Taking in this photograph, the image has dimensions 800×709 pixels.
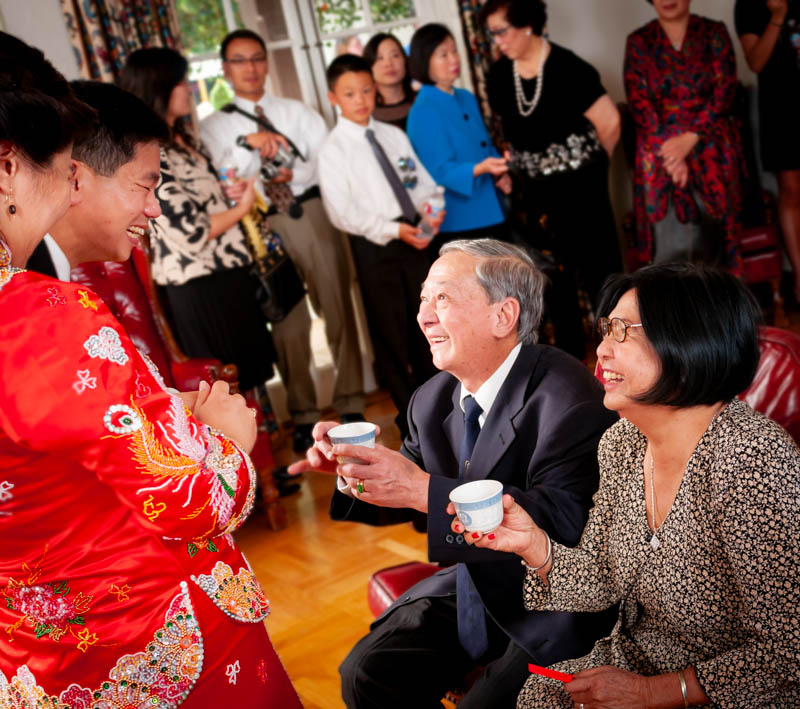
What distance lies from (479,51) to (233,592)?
4.69 m

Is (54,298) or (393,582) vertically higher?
(54,298)

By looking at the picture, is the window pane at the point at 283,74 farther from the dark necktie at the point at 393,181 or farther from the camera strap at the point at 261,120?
the dark necktie at the point at 393,181

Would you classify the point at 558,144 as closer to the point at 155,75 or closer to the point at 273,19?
the point at 273,19

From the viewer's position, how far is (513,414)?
1.77 metres

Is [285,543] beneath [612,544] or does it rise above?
beneath

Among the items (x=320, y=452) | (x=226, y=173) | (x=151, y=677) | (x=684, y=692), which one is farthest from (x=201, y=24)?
(x=684, y=692)

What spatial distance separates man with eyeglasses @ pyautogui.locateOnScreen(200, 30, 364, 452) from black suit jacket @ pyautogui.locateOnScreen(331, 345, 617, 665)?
8.43 ft

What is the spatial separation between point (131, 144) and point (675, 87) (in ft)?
12.7

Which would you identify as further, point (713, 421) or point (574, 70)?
point (574, 70)

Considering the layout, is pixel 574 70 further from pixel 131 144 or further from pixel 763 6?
pixel 131 144

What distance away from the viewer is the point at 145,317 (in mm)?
3201

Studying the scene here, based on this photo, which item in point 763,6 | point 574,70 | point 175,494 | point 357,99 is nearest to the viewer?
point 175,494

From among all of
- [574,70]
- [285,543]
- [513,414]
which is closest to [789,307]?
[574,70]

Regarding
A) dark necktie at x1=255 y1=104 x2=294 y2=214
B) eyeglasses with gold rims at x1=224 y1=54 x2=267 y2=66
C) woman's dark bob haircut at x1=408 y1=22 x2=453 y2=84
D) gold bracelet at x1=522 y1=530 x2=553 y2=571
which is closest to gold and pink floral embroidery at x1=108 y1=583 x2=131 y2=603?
gold bracelet at x1=522 y1=530 x2=553 y2=571
